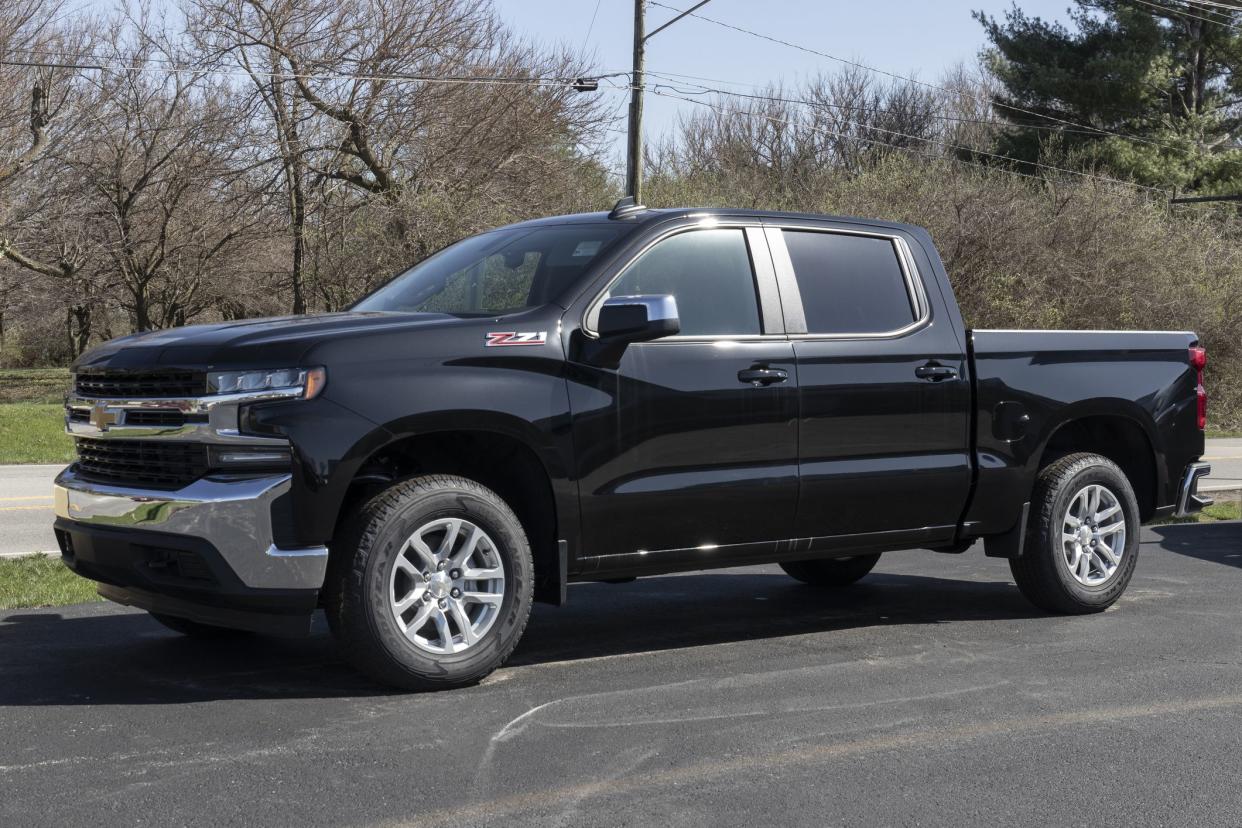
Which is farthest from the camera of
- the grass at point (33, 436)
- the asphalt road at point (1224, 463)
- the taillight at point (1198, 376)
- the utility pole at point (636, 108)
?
the utility pole at point (636, 108)

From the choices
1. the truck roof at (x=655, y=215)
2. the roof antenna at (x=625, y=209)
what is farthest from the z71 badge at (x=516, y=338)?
the roof antenna at (x=625, y=209)

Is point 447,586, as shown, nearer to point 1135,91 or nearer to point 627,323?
point 627,323

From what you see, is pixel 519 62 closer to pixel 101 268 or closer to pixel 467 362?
→ pixel 101 268

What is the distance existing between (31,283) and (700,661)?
3516 cm

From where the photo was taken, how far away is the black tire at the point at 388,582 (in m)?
5.28

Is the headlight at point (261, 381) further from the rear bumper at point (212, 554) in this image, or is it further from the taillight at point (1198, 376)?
the taillight at point (1198, 376)

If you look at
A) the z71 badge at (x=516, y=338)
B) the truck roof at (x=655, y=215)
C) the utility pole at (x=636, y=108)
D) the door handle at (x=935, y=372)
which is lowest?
the door handle at (x=935, y=372)

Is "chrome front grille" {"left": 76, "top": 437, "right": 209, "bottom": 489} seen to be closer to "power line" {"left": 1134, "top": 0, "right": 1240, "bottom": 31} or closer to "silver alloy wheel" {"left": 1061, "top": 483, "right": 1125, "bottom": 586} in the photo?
"silver alloy wheel" {"left": 1061, "top": 483, "right": 1125, "bottom": 586}

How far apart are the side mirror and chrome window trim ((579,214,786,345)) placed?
19 centimetres

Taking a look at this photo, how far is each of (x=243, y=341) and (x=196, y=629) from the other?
6.16ft

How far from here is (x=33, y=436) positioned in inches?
861

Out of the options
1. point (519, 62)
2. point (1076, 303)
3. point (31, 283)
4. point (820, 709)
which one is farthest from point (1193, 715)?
point (31, 283)

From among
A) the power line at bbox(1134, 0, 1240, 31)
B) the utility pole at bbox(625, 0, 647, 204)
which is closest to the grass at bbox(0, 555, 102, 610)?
the utility pole at bbox(625, 0, 647, 204)

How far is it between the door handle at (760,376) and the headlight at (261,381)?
1941 millimetres
